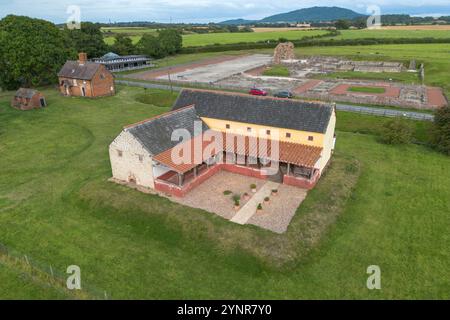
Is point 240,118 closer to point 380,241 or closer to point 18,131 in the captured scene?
point 380,241

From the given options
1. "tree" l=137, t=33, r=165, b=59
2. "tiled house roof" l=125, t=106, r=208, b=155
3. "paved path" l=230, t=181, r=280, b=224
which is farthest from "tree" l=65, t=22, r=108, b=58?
"paved path" l=230, t=181, r=280, b=224

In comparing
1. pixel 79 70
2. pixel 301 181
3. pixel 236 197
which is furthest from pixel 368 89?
pixel 79 70

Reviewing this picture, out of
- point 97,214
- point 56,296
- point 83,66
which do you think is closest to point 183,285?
point 56,296

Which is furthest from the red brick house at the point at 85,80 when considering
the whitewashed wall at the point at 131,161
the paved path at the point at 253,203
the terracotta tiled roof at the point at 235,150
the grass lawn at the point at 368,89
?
the grass lawn at the point at 368,89

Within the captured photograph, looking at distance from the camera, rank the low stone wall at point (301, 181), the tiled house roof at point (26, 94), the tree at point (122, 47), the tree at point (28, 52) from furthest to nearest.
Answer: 1. the tree at point (122, 47)
2. the tree at point (28, 52)
3. the tiled house roof at point (26, 94)
4. the low stone wall at point (301, 181)

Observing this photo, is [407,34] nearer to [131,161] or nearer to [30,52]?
[30,52]

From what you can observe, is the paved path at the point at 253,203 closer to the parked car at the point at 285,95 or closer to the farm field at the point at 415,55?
the parked car at the point at 285,95
